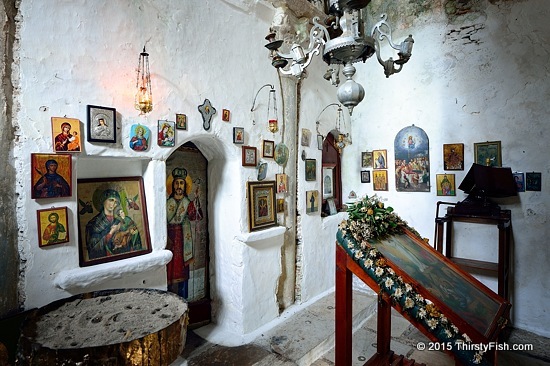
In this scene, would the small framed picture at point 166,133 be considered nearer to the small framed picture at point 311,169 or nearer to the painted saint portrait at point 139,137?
the painted saint portrait at point 139,137

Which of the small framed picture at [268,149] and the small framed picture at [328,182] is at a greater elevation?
the small framed picture at [268,149]

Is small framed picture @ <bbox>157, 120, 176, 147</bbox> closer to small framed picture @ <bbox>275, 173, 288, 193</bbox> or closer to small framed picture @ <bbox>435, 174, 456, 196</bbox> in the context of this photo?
small framed picture @ <bbox>275, 173, 288, 193</bbox>

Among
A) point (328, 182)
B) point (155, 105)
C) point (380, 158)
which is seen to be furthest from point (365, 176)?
point (155, 105)

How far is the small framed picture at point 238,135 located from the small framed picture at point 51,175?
1665 mm

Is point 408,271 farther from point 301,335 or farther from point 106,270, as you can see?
point 106,270

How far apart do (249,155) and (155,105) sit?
4.09 feet

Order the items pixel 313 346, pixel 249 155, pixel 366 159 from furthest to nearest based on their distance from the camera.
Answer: pixel 366 159 < pixel 249 155 < pixel 313 346

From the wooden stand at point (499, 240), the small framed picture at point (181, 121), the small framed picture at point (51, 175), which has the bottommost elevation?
the wooden stand at point (499, 240)

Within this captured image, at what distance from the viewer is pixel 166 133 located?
2.91 metres

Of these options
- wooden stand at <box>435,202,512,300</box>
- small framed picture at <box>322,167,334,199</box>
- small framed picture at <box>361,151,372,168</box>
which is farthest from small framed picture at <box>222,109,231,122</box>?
wooden stand at <box>435,202,512,300</box>

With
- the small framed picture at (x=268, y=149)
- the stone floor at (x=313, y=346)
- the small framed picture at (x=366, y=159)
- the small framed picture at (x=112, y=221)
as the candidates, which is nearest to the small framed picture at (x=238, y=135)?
the small framed picture at (x=268, y=149)

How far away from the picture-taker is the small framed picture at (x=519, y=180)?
407cm

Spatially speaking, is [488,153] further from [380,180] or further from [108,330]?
[108,330]

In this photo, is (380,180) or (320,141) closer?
(320,141)
